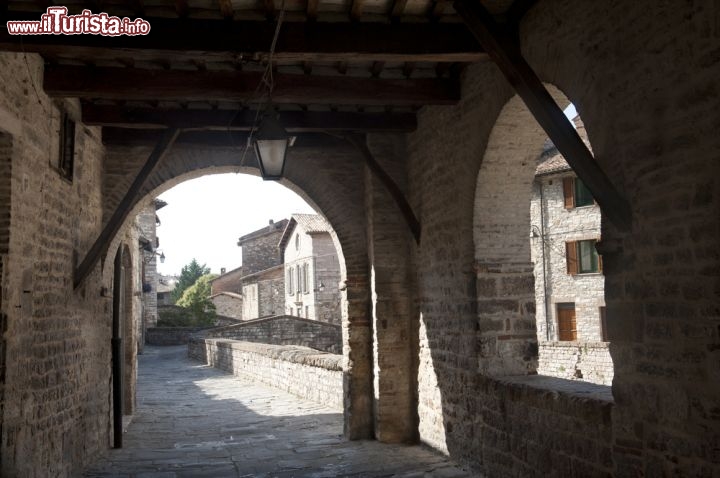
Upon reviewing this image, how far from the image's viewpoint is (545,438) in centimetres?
480

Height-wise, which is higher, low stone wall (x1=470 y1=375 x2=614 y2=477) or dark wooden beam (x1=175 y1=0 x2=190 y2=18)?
dark wooden beam (x1=175 y1=0 x2=190 y2=18)

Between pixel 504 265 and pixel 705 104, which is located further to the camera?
pixel 504 265

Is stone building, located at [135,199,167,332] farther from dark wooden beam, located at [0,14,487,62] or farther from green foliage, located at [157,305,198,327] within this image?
dark wooden beam, located at [0,14,487,62]

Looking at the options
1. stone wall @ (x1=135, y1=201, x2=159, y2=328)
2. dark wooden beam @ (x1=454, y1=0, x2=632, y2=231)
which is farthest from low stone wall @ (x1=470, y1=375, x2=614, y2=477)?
stone wall @ (x1=135, y1=201, x2=159, y2=328)

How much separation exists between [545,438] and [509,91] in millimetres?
2686

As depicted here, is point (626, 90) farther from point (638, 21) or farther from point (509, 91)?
point (509, 91)

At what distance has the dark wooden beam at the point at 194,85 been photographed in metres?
5.95

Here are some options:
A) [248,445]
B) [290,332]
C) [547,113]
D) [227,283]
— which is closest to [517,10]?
[547,113]

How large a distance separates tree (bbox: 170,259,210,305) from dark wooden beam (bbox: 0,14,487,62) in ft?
162

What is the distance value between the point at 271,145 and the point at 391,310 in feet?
10.8

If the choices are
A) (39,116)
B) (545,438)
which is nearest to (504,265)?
(545,438)

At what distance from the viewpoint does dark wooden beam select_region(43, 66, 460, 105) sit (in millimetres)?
5953

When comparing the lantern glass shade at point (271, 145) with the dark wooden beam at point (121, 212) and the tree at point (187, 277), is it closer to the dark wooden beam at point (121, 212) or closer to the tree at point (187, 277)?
the dark wooden beam at point (121, 212)

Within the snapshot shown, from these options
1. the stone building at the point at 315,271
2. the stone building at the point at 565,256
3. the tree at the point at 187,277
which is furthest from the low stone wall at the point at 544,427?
the tree at the point at 187,277
